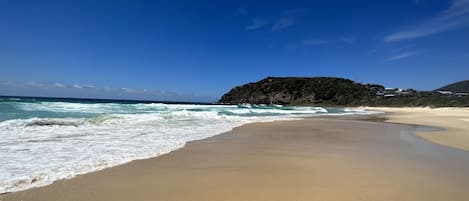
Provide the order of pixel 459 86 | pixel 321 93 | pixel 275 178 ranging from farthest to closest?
pixel 459 86 < pixel 321 93 < pixel 275 178

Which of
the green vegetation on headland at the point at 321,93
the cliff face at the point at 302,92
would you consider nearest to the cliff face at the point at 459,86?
the green vegetation on headland at the point at 321,93

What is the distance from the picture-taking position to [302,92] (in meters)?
86.3

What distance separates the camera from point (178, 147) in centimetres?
765

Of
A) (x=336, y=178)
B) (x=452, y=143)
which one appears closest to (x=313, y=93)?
(x=452, y=143)

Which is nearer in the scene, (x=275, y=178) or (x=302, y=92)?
(x=275, y=178)

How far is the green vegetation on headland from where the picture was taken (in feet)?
226

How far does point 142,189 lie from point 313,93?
8231 centimetres

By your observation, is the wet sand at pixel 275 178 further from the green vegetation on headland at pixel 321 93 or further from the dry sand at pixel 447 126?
the green vegetation on headland at pixel 321 93

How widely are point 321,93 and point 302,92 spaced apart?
6029 mm

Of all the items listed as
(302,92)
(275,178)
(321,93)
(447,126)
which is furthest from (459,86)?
(275,178)

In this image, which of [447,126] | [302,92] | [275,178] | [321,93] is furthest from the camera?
[302,92]

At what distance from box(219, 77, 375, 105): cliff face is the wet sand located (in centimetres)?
6842

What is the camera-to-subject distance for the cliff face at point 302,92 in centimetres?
7812

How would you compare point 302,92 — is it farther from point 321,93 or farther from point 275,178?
point 275,178
